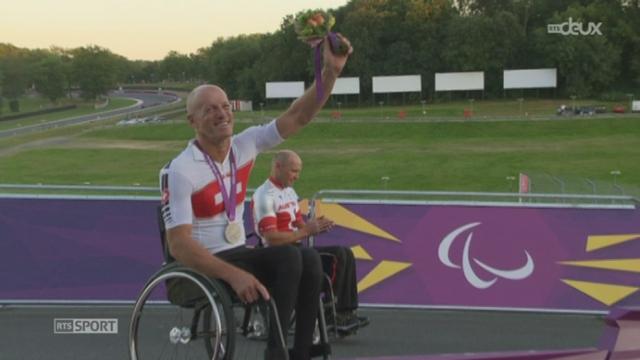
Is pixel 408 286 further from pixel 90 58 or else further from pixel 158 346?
pixel 90 58

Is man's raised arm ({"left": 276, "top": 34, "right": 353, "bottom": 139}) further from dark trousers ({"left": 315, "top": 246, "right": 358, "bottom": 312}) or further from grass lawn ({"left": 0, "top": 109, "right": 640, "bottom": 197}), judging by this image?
grass lawn ({"left": 0, "top": 109, "right": 640, "bottom": 197})

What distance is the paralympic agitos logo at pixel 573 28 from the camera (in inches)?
2916

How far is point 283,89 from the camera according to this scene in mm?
80312

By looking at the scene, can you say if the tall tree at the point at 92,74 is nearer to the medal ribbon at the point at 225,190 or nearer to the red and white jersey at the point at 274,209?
the red and white jersey at the point at 274,209

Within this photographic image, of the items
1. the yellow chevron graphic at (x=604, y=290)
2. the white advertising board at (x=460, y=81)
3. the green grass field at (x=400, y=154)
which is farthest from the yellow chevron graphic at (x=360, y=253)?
the white advertising board at (x=460, y=81)

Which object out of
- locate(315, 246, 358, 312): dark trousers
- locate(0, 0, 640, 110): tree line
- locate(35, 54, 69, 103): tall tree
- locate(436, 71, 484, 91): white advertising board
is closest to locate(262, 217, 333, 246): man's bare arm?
locate(315, 246, 358, 312): dark trousers

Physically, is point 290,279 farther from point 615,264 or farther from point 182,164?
point 615,264

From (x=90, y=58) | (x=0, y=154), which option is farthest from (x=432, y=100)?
(x=90, y=58)

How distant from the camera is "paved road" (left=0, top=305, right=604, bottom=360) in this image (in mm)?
4984

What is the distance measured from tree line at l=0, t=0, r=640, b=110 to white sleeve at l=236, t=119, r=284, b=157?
65.6 m

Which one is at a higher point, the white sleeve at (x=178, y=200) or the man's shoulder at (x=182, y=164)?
the man's shoulder at (x=182, y=164)

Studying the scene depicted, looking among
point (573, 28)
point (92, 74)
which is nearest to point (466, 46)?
point (573, 28)

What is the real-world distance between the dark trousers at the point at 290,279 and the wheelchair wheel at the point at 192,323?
0.58 feet

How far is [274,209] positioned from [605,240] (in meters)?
3.10
